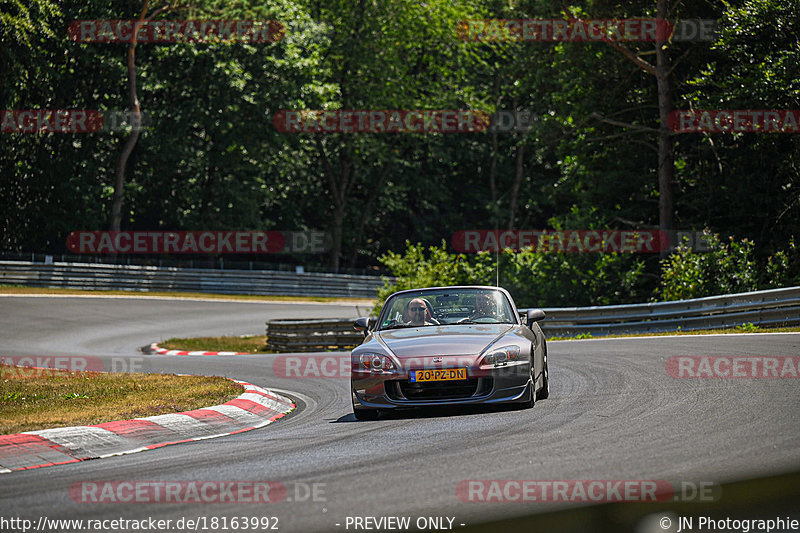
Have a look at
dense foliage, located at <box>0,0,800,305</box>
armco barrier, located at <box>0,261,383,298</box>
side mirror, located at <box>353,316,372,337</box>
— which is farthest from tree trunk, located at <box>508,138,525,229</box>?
side mirror, located at <box>353,316,372,337</box>

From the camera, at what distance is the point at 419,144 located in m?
55.3

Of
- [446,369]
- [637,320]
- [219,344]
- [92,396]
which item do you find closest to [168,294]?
[219,344]

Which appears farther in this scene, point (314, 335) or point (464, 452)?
point (314, 335)

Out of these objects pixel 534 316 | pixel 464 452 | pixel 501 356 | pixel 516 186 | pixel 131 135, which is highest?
pixel 131 135

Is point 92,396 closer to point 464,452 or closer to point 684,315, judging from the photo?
point 464,452

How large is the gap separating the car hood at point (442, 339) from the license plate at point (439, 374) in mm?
175

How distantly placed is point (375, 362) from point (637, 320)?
13777 millimetres

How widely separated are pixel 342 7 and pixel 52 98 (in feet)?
55.8

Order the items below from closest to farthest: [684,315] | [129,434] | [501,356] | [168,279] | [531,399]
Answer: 1. [129,434]
2. [501,356]
3. [531,399]
4. [684,315]
5. [168,279]

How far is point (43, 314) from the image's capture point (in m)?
28.9

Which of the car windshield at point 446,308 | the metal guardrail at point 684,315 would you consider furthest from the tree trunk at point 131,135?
Answer: the car windshield at point 446,308

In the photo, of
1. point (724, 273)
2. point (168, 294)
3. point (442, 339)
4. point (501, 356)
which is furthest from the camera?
point (168, 294)

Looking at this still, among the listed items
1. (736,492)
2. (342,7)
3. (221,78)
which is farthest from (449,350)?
(342,7)

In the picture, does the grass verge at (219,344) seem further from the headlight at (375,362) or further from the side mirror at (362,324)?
the headlight at (375,362)
